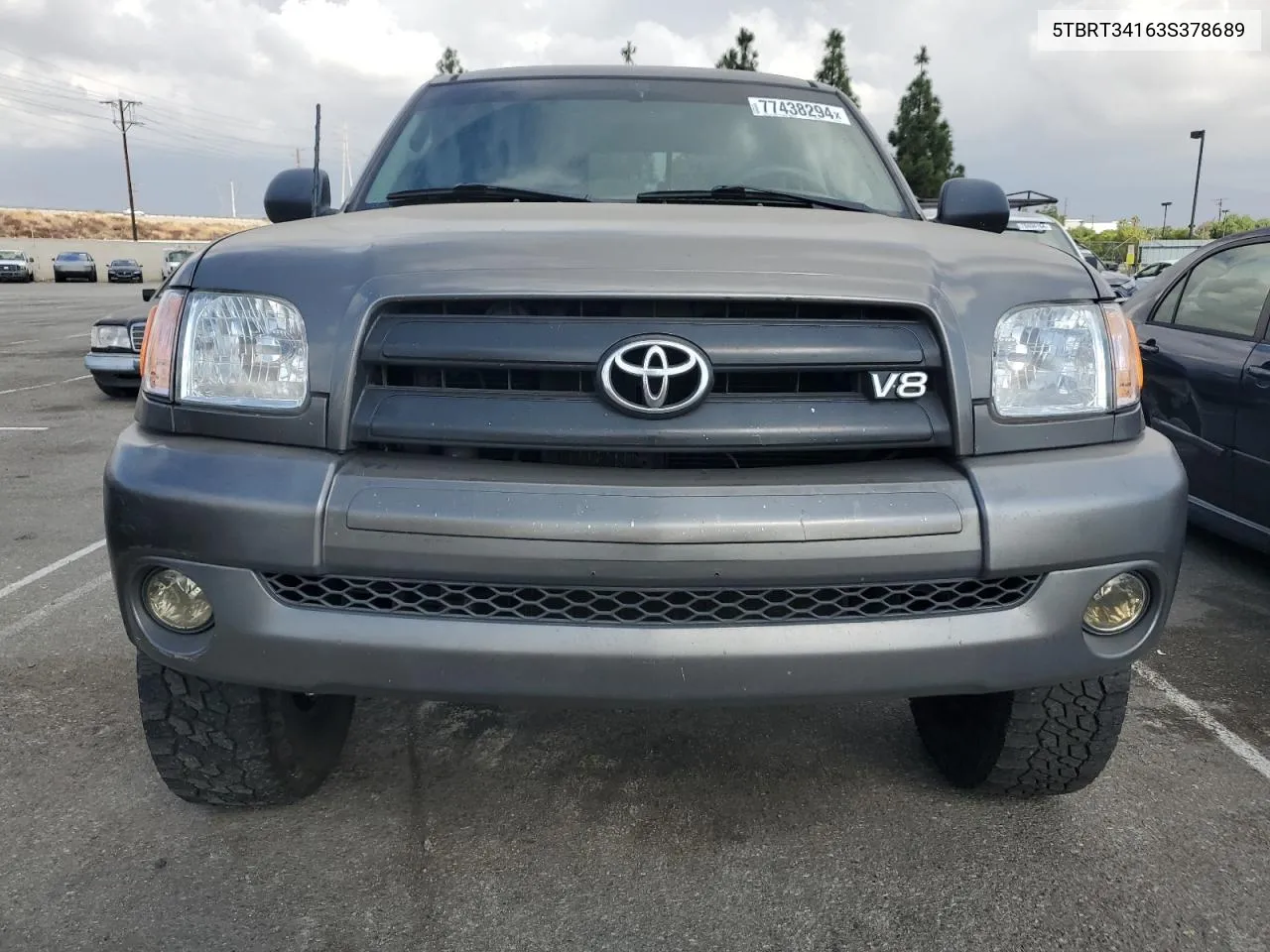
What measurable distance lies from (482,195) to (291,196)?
640 mm

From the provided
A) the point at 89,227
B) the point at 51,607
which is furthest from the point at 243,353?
the point at 89,227

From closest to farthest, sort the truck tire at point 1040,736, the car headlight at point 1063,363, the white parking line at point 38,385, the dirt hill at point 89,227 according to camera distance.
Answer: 1. the car headlight at point 1063,363
2. the truck tire at point 1040,736
3. the white parking line at point 38,385
4. the dirt hill at point 89,227

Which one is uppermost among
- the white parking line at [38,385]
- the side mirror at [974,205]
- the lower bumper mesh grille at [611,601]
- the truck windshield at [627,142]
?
the truck windshield at [627,142]

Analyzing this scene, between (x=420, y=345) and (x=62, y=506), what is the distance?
4590mm

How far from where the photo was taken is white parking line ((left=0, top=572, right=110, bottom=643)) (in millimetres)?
3655

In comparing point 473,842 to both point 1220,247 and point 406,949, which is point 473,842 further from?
point 1220,247

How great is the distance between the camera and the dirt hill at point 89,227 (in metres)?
75.1

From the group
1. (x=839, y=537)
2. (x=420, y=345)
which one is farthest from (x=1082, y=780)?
(x=420, y=345)

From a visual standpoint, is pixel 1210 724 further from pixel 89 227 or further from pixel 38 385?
pixel 89 227

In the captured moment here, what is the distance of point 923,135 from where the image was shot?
29156 mm

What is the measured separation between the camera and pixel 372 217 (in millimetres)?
2406

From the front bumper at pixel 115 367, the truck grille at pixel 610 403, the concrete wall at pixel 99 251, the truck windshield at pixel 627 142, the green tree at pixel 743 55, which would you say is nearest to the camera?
the truck grille at pixel 610 403

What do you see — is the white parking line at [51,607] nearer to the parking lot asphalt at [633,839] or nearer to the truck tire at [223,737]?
the parking lot asphalt at [633,839]

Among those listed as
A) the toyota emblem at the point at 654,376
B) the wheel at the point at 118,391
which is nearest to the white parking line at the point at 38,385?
the wheel at the point at 118,391
